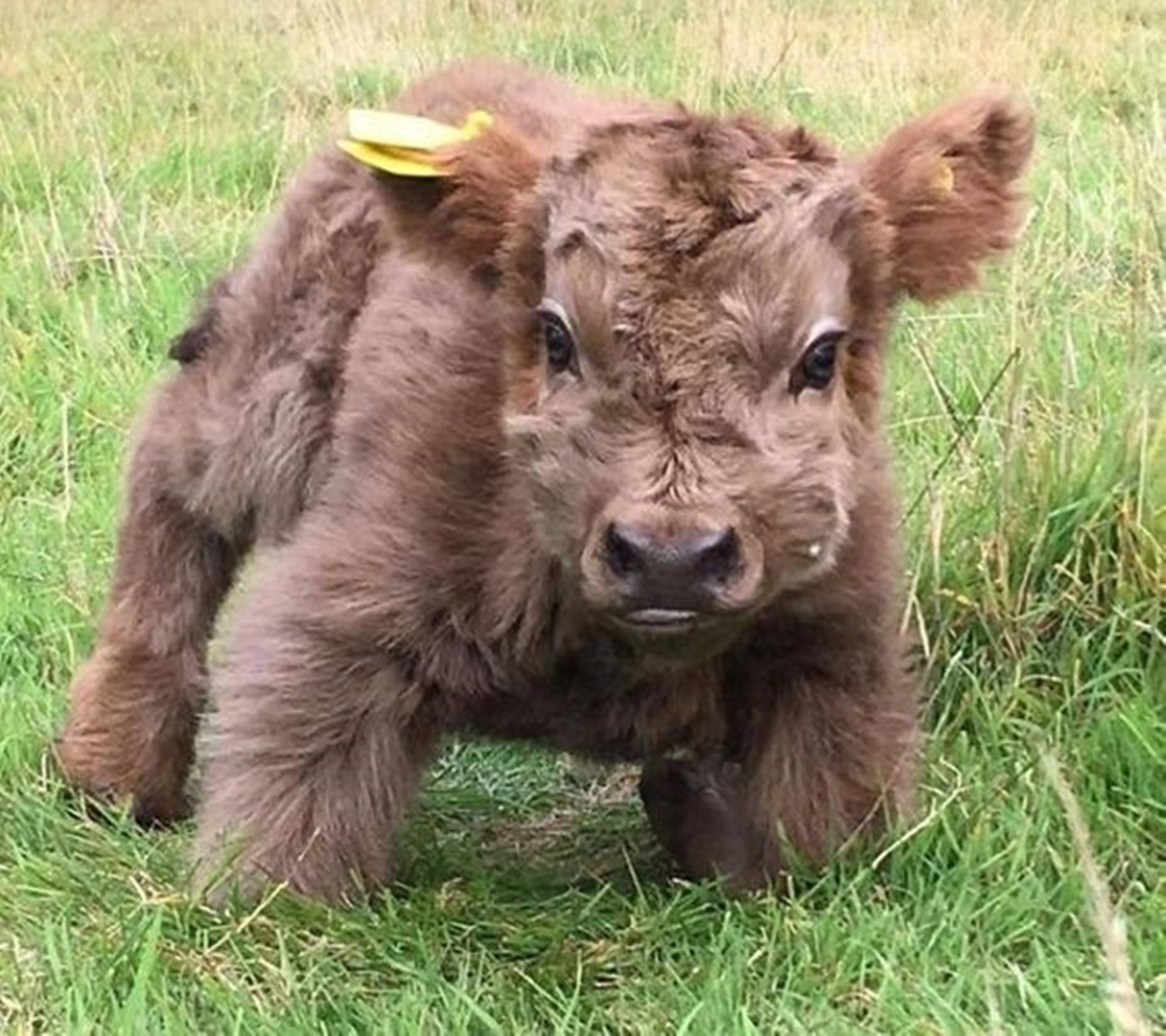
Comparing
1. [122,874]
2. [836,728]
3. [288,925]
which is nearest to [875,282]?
[836,728]

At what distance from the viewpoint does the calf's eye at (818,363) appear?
10.8 ft

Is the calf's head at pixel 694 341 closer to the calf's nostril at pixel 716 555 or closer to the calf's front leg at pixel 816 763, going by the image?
the calf's nostril at pixel 716 555

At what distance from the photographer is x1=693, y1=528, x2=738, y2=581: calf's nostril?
3006 millimetres

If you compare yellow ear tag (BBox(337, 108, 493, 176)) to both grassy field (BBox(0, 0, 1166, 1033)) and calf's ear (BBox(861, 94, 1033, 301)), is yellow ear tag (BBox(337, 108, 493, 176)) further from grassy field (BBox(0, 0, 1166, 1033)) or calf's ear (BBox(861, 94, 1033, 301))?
grassy field (BBox(0, 0, 1166, 1033))

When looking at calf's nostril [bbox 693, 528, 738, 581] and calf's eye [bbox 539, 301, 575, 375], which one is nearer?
calf's nostril [bbox 693, 528, 738, 581]

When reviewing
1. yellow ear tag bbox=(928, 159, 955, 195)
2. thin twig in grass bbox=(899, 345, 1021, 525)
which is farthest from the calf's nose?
thin twig in grass bbox=(899, 345, 1021, 525)

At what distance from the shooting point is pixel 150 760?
14.7ft

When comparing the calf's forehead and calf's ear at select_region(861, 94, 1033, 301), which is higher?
the calf's forehead

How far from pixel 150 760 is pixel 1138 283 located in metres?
2.26

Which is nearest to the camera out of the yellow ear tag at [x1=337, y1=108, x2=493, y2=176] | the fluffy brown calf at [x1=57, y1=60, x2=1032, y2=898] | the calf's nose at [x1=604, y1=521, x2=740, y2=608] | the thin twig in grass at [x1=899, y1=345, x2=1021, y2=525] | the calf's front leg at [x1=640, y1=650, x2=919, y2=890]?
the calf's nose at [x1=604, y1=521, x2=740, y2=608]

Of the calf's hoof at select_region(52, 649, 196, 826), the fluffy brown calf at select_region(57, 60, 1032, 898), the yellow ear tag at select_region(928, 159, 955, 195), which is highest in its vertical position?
the yellow ear tag at select_region(928, 159, 955, 195)

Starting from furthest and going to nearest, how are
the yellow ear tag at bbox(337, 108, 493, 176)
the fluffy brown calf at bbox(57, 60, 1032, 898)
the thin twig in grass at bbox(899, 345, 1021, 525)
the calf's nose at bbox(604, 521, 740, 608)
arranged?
the thin twig in grass at bbox(899, 345, 1021, 525) < the yellow ear tag at bbox(337, 108, 493, 176) < the fluffy brown calf at bbox(57, 60, 1032, 898) < the calf's nose at bbox(604, 521, 740, 608)

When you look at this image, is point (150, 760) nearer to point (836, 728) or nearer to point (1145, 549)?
point (836, 728)

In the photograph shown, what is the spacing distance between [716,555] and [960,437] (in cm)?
177
